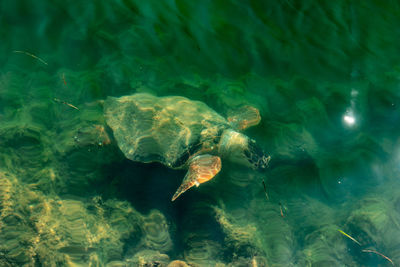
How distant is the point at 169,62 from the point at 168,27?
2.76ft

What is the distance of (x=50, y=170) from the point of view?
4398mm

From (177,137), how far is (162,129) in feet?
1.06

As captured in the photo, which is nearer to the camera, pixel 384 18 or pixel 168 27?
pixel 384 18

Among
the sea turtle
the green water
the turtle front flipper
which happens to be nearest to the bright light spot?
the green water

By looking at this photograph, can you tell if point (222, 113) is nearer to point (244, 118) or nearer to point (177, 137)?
point (244, 118)

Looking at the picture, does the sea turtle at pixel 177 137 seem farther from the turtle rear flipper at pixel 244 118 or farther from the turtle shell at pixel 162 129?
the turtle rear flipper at pixel 244 118

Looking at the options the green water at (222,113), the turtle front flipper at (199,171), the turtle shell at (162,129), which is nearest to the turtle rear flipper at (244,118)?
the green water at (222,113)

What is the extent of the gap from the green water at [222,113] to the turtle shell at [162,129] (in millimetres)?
463

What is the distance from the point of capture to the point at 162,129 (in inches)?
172

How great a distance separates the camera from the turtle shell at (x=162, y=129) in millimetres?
4148

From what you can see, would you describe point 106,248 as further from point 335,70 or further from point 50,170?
point 335,70

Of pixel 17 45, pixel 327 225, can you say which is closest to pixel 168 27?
pixel 17 45

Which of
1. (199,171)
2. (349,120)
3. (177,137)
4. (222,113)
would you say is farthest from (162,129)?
(349,120)

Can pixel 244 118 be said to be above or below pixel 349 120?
below
